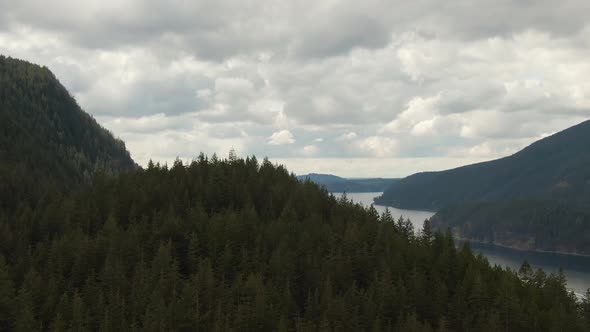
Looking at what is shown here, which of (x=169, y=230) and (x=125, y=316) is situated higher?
(x=169, y=230)

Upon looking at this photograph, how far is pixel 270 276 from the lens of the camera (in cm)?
10869

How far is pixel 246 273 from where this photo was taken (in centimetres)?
10719

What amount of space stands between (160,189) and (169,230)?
34463mm

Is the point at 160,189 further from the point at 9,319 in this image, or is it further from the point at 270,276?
the point at 9,319

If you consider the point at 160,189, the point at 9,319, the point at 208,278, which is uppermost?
the point at 160,189

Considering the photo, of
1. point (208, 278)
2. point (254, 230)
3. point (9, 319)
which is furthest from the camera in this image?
point (254, 230)

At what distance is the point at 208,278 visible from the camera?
309 ft

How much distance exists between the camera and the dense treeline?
8650 centimetres

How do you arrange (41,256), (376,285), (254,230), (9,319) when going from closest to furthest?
(9,319) → (376,285) → (41,256) → (254,230)

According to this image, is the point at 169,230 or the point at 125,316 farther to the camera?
the point at 169,230

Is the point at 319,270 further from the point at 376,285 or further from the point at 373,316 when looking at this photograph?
the point at 373,316

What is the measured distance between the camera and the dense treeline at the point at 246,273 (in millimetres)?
86500

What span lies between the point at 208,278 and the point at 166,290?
7.61 meters

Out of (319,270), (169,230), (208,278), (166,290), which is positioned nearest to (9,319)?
(166,290)
